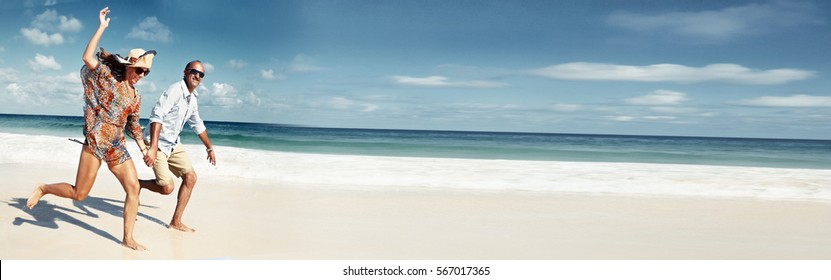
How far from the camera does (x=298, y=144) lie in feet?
73.5

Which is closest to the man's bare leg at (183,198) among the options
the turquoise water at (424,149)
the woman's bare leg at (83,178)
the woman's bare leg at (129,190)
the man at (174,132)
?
the man at (174,132)

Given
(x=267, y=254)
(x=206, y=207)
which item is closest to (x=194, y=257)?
(x=267, y=254)

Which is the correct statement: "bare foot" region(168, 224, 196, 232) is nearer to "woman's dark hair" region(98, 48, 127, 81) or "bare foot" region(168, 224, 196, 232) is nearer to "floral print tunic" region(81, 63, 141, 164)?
"floral print tunic" region(81, 63, 141, 164)

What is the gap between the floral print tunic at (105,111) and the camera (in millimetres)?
2885

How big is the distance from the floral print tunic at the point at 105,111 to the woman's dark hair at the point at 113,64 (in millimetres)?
25

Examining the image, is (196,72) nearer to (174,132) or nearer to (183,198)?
(174,132)

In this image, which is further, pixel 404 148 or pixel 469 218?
pixel 404 148

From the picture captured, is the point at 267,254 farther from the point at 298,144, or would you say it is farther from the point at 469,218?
the point at 298,144

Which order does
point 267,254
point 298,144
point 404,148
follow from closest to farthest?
point 267,254
point 298,144
point 404,148

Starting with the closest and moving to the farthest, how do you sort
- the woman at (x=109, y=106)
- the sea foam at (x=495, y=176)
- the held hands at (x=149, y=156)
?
the woman at (x=109, y=106) < the held hands at (x=149, y=156) < the sea foam at (x=495, y=176)

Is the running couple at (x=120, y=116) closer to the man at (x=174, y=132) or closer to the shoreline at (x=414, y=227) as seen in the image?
the man at (x=174, y=132)

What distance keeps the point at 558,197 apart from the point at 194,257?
144 inches

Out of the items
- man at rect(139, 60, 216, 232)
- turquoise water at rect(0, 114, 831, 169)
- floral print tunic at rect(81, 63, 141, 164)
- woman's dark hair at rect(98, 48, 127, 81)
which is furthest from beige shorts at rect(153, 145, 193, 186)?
turquoise water at rect(0, 114, 831, 169)

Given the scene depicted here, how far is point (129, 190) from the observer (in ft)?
10.1
